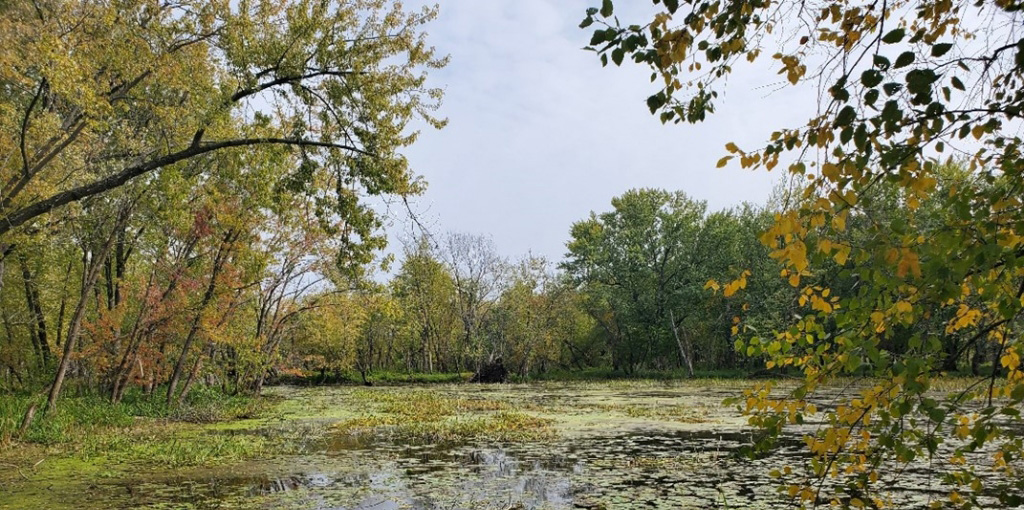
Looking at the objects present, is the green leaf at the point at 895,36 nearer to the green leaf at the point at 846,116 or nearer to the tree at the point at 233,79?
the green leaf at the point at 846,116

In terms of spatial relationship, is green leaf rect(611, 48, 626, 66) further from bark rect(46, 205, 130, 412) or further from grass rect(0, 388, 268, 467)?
bark rect(46, 205, 130, 412)

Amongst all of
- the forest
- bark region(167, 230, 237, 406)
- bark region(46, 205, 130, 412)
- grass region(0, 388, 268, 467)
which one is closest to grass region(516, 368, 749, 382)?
the forest

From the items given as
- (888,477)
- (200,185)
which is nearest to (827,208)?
(888,477)

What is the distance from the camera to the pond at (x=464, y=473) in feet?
21.5

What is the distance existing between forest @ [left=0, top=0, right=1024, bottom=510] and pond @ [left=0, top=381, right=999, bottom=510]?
2.7 inches

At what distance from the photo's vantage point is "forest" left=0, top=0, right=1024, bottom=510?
1.87 m

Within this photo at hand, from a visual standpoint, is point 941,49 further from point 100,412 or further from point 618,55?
point 100,412

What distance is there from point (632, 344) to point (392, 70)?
3627 cm

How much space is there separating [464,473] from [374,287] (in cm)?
1001

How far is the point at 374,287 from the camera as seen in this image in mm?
17438

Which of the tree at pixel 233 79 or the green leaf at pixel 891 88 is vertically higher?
the tree at pixel 233 79

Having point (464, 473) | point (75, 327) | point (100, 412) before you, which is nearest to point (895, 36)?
point (464, 473)

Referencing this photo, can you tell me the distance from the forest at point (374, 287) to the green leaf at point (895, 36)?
0.06 meters

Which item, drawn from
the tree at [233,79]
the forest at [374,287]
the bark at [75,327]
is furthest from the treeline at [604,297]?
the tree at [233,79]
